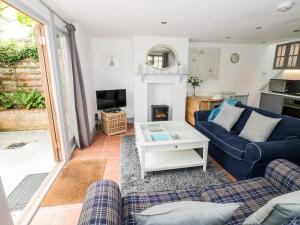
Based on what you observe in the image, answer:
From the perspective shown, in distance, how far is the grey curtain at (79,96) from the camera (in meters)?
2.69

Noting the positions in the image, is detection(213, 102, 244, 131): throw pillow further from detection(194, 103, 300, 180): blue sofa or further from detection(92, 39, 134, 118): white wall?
detection(92, 39, 134, 118): white wall

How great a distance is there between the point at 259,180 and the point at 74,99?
2.79 m

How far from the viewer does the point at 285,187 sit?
4.50 ft

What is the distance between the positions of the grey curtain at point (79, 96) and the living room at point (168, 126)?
0.7 inches

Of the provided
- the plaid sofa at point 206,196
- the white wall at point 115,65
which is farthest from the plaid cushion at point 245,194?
the white wall at point 115,65

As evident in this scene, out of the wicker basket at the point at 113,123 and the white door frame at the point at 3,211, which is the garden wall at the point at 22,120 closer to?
the wicker basket at the point at 113,123

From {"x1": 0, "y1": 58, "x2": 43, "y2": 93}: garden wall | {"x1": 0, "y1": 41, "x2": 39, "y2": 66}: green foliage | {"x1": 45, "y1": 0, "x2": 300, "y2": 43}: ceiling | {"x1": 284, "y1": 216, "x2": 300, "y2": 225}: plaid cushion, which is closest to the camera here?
{"x1": 284, "y1": 216, "x2": 300, "y2": 225}: plaid cushion

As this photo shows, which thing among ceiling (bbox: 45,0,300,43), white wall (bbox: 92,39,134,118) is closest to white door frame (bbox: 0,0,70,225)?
ceiling (bbox: 45,0,300,43)

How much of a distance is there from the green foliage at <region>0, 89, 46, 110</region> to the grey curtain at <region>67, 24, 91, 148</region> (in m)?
1.74

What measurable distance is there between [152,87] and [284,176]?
11.2ft

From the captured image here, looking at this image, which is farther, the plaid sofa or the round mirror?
the round mirror

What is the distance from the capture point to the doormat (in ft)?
6.20

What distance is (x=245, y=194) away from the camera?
4.49ft

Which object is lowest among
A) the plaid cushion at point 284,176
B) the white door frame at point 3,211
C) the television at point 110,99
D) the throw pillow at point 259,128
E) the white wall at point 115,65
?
the white door frame at point 3,211
